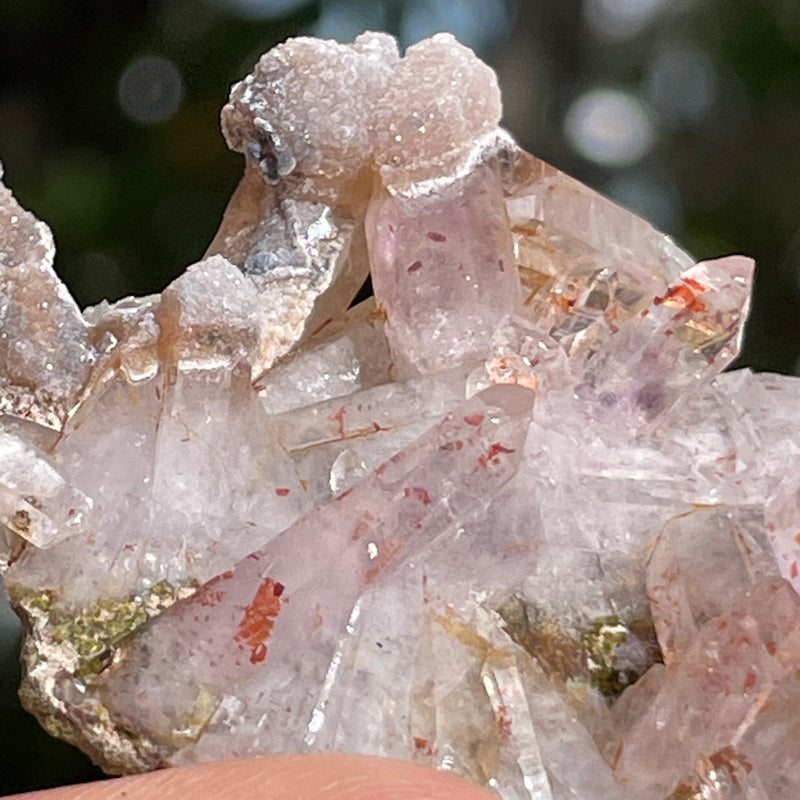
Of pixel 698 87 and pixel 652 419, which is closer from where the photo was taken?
pixel 652 419

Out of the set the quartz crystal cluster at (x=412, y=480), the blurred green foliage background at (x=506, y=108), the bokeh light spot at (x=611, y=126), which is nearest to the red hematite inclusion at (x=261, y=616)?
the quartz crystal cluster at (x=412, y=480)

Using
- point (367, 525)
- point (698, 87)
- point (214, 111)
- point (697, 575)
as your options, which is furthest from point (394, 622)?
point (698, 87)

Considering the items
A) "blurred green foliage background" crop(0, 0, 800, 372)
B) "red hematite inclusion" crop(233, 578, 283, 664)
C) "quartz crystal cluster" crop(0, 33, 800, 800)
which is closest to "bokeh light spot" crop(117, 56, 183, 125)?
"blurred green foliage background" crop(0, 0, 800, 372)

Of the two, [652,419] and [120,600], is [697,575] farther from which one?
[120,600]

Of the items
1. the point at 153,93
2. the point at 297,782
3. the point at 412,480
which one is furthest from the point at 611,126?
the point at 297,782

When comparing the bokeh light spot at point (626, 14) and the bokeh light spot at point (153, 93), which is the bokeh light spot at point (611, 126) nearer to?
the bokeh light spot at point (626, 14)

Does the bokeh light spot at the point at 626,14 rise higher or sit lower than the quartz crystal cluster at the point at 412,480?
lower

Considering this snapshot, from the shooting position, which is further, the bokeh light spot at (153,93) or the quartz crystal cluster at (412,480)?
the bokeh light spot at (153,93)
